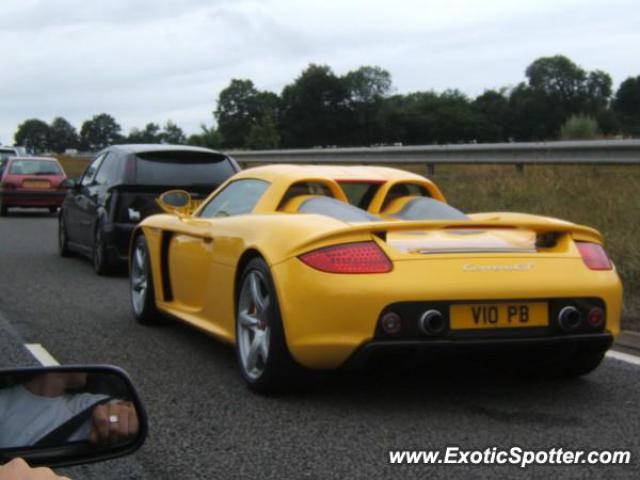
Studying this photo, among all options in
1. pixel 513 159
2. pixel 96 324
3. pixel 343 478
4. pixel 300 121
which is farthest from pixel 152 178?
pixel 300 121

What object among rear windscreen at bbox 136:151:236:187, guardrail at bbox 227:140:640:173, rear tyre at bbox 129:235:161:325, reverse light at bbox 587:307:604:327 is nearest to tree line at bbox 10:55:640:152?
guardrail at bbox 227:140:640:173

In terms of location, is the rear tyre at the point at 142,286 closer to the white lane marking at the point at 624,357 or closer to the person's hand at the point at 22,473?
the white lane marking at the point at 624,357

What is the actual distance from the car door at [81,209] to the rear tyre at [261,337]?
664 centimetres

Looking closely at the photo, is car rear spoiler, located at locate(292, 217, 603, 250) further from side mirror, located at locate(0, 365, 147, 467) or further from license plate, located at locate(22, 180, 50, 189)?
license plate, located at locate(22, 180, 50, 189)

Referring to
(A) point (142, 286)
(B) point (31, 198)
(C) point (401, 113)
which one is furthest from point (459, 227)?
(C) point (401, 113)

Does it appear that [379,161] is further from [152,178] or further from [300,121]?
[300,121]

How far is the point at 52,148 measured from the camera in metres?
119

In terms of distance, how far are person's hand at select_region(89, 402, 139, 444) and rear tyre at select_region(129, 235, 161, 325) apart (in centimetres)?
534

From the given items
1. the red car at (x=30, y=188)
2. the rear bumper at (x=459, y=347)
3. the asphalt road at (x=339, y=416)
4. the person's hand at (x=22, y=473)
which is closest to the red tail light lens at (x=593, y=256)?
the rear bumper at (x=459, y=347)

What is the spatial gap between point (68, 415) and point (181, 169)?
31.8ft

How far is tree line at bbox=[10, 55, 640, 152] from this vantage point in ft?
99.4

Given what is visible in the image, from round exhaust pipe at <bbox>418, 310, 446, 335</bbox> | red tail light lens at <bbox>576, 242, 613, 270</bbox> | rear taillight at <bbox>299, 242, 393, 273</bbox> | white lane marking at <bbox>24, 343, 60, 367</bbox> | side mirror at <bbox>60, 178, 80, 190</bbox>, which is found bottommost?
white lane marking at <bbox>24, 343, 60, 367</bbox>

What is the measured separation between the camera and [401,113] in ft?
153

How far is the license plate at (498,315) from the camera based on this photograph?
4.96 m
